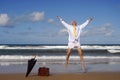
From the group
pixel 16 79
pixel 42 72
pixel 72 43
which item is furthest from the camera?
pixel 72 43

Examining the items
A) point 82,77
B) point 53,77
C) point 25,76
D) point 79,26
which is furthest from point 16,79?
point 79,26

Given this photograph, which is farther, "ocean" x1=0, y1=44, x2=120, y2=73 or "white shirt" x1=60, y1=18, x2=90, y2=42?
"ocean" x1=0, y1=44, x2=120, y2=73

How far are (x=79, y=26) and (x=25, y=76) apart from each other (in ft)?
9.55

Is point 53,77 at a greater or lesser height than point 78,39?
lesser

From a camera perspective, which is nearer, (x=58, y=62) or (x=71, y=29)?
(x=71, y=29)

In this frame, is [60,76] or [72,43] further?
[72,43]

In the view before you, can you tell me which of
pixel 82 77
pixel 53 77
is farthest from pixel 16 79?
pixel 82 77

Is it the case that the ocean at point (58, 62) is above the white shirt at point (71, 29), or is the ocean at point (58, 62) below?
below

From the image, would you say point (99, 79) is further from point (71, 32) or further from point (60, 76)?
point (71, 32)

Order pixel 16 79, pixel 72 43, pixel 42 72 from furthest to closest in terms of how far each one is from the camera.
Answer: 1. pixel 72 43
2. pixel 42 72
3. pixel 16 79

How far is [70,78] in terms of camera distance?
1026 cm

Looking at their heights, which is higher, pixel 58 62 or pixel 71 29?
pixel 71 29

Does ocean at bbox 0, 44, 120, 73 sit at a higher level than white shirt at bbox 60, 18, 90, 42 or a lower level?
lower

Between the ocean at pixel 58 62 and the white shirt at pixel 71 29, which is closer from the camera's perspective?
the white shirt at pixel 71 29
